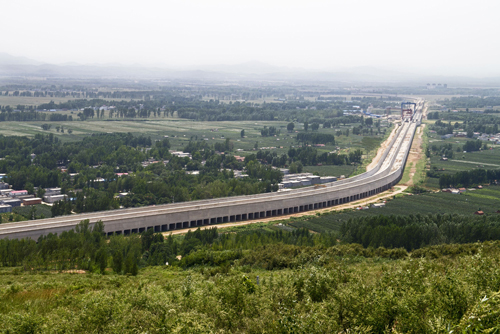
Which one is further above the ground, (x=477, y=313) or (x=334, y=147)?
(x=477, y=313)

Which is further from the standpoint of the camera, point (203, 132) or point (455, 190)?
point (203, 132)

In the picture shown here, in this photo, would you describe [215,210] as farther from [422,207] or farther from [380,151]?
[380,151]

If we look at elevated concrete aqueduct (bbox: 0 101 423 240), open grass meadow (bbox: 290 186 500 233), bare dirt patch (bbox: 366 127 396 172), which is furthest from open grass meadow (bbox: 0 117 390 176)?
open grass meadow (bbox: 290 186 500 233)

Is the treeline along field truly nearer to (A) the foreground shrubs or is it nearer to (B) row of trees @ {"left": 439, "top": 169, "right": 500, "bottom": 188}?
(A) the foreground shrubs

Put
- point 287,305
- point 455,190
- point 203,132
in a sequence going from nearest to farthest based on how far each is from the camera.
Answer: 1. point 287,305
2. point 455,190
3. point 203,132

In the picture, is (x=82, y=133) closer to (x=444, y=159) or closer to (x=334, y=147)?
(x=334, y=147)

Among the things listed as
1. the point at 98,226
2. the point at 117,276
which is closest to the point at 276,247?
Result: the point at 117,276

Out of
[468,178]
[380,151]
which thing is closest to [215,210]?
[468,178]
